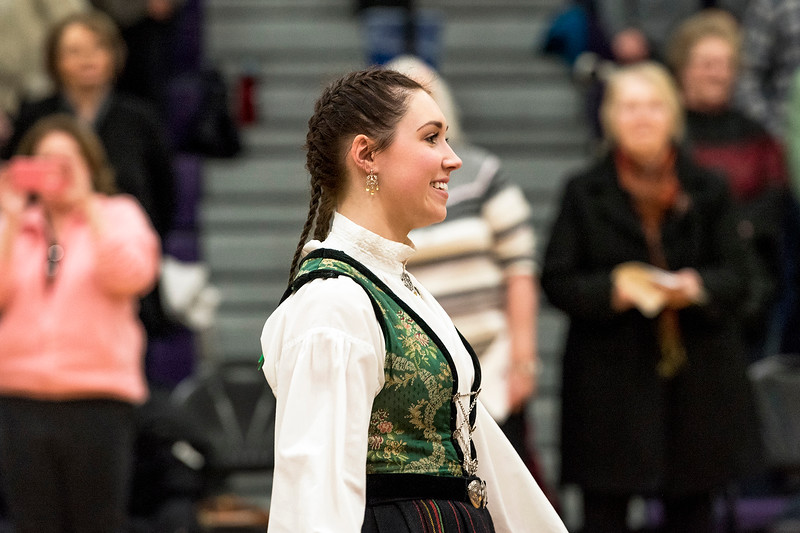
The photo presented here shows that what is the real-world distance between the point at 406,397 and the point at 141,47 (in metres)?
4.82

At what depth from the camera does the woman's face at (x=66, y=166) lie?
4.63m

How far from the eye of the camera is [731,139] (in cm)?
581

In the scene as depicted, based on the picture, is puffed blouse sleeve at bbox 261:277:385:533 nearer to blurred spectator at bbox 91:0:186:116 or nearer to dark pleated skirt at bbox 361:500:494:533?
dark pleated skirt at bbox 361:500:494:533

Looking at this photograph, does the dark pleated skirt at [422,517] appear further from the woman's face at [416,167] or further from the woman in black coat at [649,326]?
the woman in black coat at [649,326]

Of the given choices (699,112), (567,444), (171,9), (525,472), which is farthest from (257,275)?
(525,472)

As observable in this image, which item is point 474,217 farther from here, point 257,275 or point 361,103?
point 257,275

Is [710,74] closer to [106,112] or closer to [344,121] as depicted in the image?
[106,112]

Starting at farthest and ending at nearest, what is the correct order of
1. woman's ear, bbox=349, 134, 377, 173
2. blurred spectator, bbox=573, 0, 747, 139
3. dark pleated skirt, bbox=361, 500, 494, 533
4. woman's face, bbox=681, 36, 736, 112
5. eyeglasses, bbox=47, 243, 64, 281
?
blurred spectator, bbox=573, 0, 747, 139 < woman's face, bbox=681, 36, 736, 112 < eyeglasses, bbox=47, 243, 64, 281 < woman's ear, bbox=349, 134, 377, 173 < dark pleated skirt, bbox=361, 500, 494, 533

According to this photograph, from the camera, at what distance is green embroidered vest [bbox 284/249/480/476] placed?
2.26 m

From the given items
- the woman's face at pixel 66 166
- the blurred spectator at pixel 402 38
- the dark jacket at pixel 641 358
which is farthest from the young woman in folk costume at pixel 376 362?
the blurred spectator at pixel 402 38

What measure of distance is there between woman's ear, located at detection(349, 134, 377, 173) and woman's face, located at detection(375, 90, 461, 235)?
Answer: 0.04 ft

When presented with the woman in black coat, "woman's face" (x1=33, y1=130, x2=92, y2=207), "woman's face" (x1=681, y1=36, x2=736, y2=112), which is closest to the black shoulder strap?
the woman in black coat

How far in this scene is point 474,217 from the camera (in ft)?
14.4

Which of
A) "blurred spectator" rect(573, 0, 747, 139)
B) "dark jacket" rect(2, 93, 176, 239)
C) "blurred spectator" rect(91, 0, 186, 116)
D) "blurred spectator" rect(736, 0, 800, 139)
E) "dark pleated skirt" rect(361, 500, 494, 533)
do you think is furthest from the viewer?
"blurred spectator" rect(91, 0, 186, 116)
